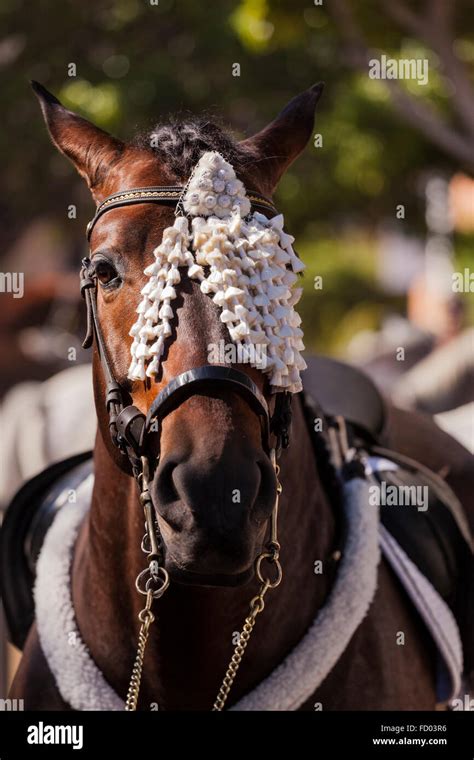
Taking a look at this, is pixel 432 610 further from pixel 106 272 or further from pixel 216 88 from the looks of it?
pixel 216 88

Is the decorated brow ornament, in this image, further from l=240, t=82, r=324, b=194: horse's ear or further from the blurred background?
the blurred background

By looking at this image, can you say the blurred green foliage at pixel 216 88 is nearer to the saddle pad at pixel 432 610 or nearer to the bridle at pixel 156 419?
the saddle pad at pixel 432 610

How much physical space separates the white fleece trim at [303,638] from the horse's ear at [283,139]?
1.08 m

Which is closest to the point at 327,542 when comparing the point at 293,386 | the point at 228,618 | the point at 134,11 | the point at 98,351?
the point at 228,618

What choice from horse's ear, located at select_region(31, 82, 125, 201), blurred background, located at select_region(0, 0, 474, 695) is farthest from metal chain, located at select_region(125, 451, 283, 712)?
blurred background, located at select_region(0, 0, 474, 695)

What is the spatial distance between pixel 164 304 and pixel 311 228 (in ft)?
43.0

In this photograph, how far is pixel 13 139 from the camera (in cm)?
1216

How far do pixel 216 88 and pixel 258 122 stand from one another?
0.64 m

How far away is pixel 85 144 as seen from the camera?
10.2ft

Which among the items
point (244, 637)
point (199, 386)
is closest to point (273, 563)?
point (244, 637)

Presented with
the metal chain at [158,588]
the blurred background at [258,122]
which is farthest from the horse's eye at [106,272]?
the blurred background at [258,122]

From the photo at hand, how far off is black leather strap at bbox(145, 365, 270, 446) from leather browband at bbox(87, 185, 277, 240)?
1.69 feet

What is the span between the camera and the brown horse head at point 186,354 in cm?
239

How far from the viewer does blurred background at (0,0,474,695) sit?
8.59 meters
